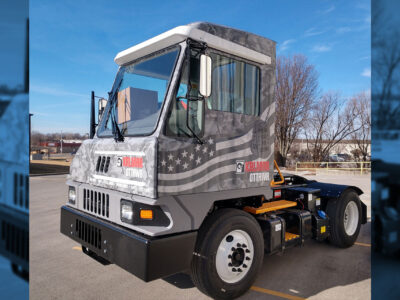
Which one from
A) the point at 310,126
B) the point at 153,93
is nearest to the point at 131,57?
the point at 153,93

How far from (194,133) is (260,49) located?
→ 5.56 ft

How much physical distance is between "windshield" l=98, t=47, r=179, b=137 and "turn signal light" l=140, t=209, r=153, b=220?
0.82m

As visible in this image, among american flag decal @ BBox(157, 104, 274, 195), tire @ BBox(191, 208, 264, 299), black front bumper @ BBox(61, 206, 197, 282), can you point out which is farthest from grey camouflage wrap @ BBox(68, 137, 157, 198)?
tire @ BBox(191, 208, 264, 299)

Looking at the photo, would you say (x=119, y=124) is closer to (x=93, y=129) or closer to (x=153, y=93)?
(x=153, y=93)

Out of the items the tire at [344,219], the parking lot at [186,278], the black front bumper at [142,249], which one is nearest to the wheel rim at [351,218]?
the tire at [344,219]

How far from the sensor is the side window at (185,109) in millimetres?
2900

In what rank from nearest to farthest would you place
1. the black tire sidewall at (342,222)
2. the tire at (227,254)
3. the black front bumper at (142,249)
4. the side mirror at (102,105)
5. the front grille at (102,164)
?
the black front bumper at (142,249)
the tire at (227,254)
the front grille at (102,164)
the side mirror at (102,105)
the black tire sidewall at (342,222)

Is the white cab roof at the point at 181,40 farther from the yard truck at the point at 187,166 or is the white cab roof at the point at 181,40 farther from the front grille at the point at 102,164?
the front grille at the point at 102,164

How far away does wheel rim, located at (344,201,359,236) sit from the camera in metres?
5.30

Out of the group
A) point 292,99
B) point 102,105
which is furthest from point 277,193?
point 292,99

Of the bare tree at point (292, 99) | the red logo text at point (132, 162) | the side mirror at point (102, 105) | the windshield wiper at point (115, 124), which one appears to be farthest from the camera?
the bare tree at point (292, 99)

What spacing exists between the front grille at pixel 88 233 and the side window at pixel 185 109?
149cm

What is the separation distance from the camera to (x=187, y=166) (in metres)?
2.89

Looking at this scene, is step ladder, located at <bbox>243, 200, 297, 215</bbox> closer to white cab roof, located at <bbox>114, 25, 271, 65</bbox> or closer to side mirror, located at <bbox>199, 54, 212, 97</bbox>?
side mirror, located at <bbox>199, 54, 212, 97</bbox>
